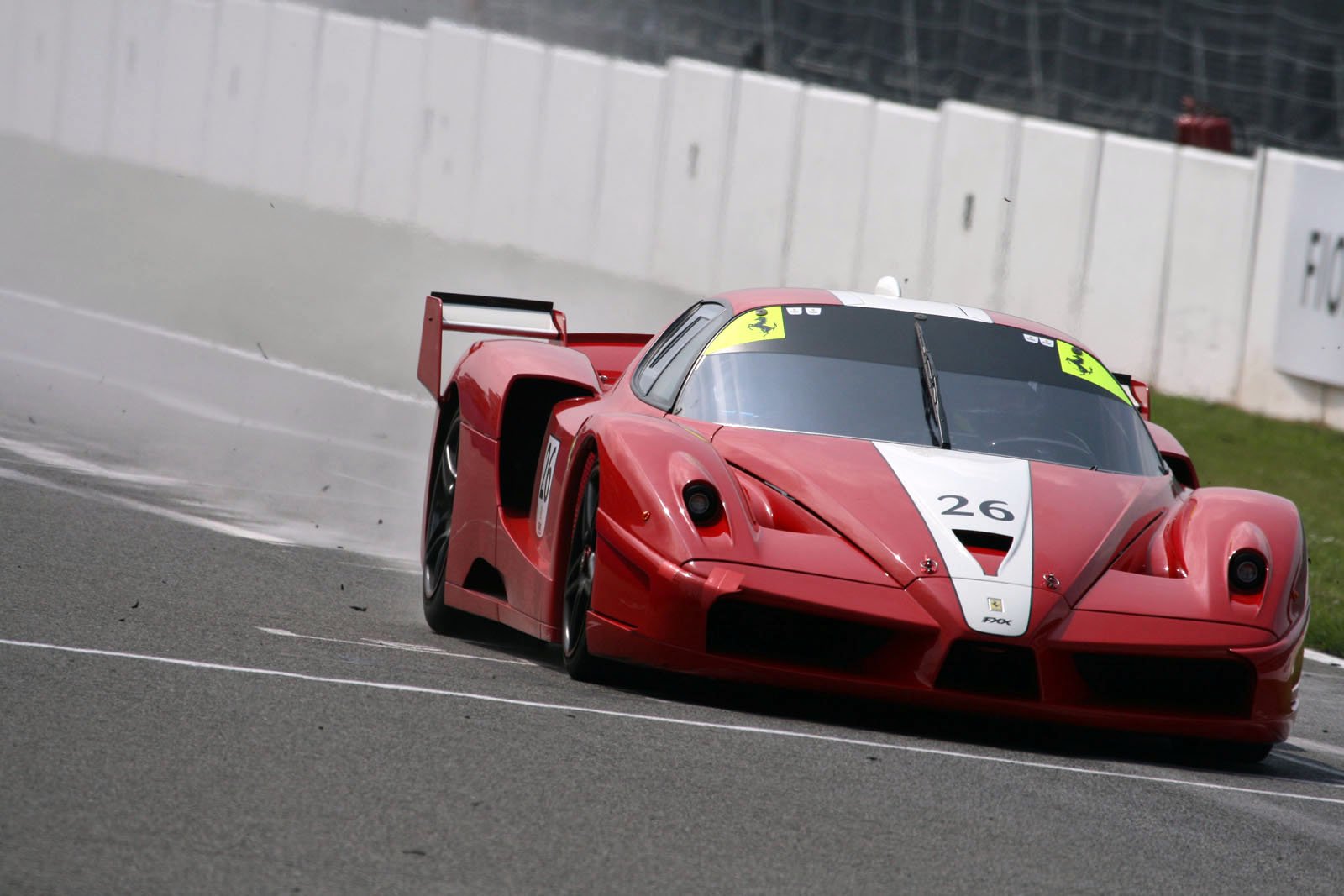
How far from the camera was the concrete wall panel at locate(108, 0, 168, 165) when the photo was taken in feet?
73.0

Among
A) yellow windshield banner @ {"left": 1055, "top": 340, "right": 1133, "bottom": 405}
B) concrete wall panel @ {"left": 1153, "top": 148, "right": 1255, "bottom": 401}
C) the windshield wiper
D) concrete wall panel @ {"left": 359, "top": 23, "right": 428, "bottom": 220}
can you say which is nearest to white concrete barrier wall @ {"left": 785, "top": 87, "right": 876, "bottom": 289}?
concrete wall panel @ {"left": 1153, "top": 148, "right": 1255, "bottom": 401}

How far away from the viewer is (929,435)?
6145mm

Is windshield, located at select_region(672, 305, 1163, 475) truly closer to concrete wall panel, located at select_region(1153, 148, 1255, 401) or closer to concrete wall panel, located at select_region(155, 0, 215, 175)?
concrete wall panel, located at select_region(1153, 148, 1255, 401)

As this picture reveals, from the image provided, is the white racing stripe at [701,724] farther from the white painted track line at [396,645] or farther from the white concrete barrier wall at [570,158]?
the white concrete barrier wall at [570,158]

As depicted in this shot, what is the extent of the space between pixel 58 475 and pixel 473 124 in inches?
428

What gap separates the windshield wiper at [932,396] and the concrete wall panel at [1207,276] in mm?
8846

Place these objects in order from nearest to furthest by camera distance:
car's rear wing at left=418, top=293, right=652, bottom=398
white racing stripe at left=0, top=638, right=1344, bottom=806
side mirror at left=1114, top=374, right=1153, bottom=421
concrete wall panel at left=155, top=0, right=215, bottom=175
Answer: white racing stripe at left=0, top=638, right=1344, bottom=806
side mirror at left=1114, top=374, right=1153, bottom=421
car's rear wing at left=418, top=293, right=652, bottom=398
concrete wall panel at left=155, top=0, right=215, bottom=175

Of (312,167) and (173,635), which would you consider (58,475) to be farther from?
(312,167)

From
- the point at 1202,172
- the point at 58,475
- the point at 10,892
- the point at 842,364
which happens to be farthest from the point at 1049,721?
the point at 1202,172

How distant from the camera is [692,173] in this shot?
18.8 meters

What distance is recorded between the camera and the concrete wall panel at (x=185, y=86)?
71.8ft

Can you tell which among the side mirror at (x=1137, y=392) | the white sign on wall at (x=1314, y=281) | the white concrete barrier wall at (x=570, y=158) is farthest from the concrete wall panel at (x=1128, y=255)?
the side mirror at (x=1137, y=392)

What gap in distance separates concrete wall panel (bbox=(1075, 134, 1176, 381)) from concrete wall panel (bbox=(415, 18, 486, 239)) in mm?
6459

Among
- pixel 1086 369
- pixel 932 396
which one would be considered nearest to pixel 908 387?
pixel 932 396
